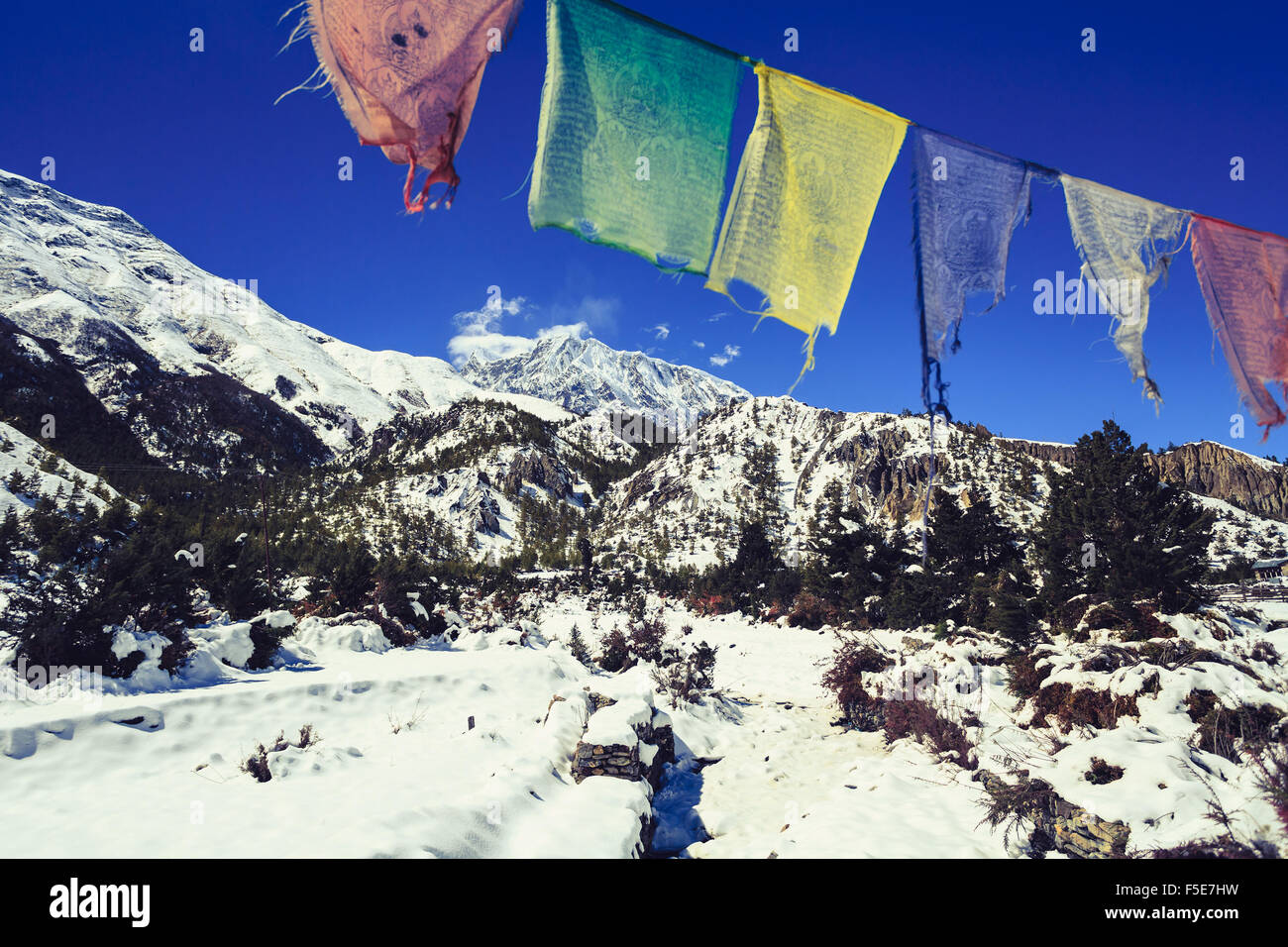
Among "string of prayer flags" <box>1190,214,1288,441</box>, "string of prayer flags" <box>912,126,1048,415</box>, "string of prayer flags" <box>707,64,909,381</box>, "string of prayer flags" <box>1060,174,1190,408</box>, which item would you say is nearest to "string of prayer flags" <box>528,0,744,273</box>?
"string of prayer flags" <box>707,64,909,381</box>

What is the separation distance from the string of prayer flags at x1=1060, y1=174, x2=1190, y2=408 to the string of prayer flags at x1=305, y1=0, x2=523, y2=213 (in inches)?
183

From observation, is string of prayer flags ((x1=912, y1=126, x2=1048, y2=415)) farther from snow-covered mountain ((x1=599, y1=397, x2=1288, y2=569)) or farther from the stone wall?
snow-covered mountain ((x1=599, y1=397, x2=1288, y2=569))

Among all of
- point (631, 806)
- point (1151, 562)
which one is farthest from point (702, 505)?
point (631, 806)

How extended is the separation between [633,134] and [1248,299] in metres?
6.38

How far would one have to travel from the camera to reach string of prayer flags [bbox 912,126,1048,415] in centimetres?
391

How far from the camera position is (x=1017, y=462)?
46.6 m

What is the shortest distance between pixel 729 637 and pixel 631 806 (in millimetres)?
14384

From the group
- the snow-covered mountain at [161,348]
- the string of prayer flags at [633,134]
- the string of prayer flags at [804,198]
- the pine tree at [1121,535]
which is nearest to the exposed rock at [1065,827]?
the string of prayer flags at [804,198]

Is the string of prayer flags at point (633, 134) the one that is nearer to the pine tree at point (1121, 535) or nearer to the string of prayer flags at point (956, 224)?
the string of prayer flags at point (956, 224)

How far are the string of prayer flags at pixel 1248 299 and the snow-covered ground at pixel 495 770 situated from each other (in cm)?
393

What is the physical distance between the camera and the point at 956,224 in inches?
160

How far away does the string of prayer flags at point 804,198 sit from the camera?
3.64 metres

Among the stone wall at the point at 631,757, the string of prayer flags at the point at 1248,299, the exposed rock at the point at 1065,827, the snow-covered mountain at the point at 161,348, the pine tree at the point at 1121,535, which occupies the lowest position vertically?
the stone wall at the point at 631,757

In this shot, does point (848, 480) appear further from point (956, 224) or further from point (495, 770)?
point (956, 224)
